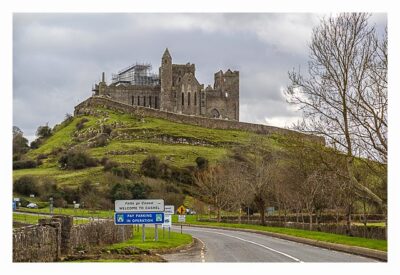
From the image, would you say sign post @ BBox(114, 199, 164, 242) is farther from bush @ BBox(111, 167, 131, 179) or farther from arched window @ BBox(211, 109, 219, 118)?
arched window @ BBox(211, 109, 219, 118)

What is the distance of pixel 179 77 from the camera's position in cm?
16188

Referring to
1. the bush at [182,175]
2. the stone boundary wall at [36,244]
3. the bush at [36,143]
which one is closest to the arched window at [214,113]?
the bush at [36,143]

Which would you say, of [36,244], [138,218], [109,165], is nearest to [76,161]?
[109,165]

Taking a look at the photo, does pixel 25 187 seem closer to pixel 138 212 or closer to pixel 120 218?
pixel 138 212

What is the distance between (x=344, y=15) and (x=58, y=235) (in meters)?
16.5

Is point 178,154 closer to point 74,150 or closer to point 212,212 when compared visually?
point 74,150

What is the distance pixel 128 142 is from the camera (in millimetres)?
132500

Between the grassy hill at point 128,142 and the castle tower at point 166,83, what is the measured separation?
10.9m

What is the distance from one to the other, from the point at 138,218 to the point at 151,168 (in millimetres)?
77727

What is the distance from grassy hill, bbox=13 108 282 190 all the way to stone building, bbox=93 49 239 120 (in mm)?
10377

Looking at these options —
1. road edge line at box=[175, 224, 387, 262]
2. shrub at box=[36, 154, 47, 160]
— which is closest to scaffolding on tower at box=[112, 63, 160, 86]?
shrub at box=[36, 154, 47, 160]

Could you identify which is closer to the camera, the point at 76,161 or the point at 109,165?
the point at 109,165

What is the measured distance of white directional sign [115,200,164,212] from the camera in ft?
95.5
